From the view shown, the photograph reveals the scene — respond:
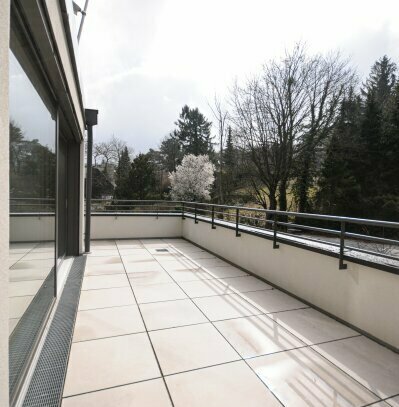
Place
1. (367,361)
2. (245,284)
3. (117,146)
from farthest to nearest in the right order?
(117,146), (245,284), (367,361)

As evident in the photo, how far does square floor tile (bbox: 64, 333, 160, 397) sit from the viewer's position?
161 centimetres

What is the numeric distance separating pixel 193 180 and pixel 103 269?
1608 cm

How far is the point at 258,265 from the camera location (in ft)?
12.1

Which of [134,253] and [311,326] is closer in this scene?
[311,326]

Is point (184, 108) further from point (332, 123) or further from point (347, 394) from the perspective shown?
point (347, 394)

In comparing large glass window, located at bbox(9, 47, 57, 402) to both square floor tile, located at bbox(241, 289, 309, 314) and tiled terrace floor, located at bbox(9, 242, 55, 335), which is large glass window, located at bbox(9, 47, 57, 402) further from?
square floor tile, located at bbox(241, 289, 309, 314)

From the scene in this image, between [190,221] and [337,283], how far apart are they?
4.13 meters

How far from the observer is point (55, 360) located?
182 centimetres

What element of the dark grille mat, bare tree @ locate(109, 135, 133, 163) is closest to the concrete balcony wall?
the dark grille mat

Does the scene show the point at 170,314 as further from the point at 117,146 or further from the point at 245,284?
the point at 117,146

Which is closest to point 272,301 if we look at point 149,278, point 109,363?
point 149,278

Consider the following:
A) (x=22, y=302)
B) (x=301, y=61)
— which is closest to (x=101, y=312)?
(x=22, y=302)

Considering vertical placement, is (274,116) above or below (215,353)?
above

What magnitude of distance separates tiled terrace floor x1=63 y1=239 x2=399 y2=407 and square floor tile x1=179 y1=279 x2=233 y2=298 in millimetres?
12
